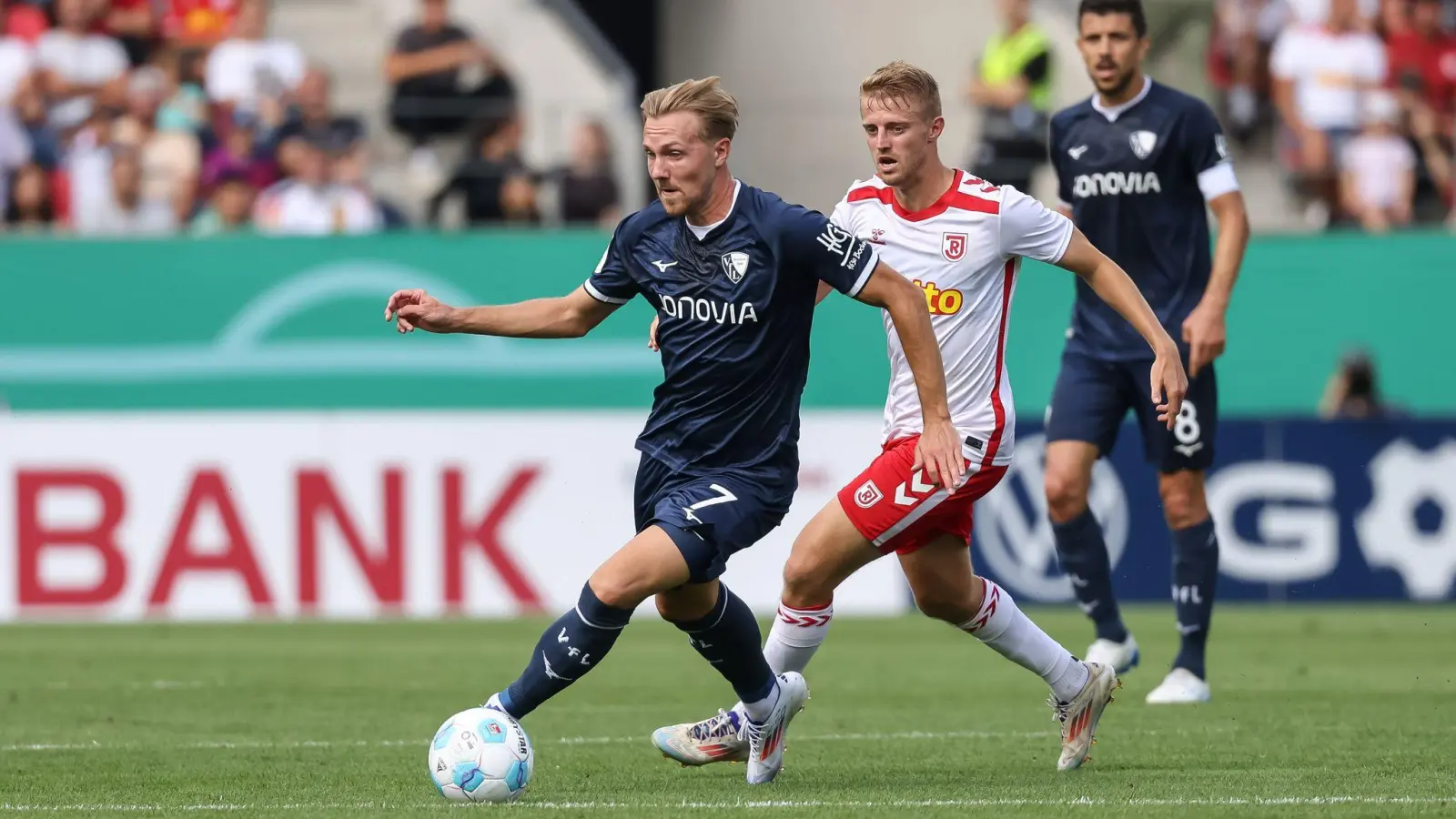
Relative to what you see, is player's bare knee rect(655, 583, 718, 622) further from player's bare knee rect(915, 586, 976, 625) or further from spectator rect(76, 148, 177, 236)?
spectator rect(76, 148, 177, 236)

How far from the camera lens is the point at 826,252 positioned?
642cm

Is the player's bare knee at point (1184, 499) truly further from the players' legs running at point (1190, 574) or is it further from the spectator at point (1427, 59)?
the spectator at point (1427, 59)

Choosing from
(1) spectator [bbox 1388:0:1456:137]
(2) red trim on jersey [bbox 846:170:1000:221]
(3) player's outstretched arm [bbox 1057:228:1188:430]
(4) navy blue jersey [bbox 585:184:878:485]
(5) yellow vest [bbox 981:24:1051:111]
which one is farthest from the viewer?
(1) spectator [bbox 1388:0:1456:137]

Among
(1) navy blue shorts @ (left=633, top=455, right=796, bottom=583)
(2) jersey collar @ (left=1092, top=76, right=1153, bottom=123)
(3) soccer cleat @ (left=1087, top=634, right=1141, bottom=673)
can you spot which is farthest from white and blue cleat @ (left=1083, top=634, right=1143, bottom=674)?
(1) navy blue shorts @ (left=633, top=455, right=796, bottom=583)

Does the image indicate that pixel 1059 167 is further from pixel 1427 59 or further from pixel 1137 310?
pixel 1427 59

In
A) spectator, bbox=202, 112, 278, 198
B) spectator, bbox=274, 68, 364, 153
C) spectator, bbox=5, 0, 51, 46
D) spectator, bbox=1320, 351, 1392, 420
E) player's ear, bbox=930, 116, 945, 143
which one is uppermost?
player's ear, bbox=930, 116, 945, 143

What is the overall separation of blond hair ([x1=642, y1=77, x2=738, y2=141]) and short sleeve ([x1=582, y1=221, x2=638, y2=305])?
448 millimetres

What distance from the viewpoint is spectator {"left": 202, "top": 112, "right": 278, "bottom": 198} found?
17.1m

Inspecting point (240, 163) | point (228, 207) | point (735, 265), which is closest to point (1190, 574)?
point (735, 265)

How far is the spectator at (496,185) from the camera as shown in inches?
679

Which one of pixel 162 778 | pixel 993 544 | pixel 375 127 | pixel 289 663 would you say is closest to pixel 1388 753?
pixel 162 778

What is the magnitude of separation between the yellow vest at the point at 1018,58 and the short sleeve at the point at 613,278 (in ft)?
36.0

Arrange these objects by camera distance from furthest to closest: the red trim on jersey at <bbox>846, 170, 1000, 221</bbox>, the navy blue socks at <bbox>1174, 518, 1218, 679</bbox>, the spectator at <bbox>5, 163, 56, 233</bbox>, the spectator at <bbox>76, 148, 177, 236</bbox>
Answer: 1. the spectator at <bbox>76, 148, 177, 236</bbox>
2. the spectator at <bbox>5, 163, 56, 233</bbox>
3. the navy blue socks at <bbox>1174, 518, 1218, 679</bbox>
4. the red trim on jersey at <bbox>846, 170, 1000, 221</bbox>

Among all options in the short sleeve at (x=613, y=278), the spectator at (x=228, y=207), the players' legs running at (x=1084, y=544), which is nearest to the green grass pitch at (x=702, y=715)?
the players' legs running at (x=1084, y=544)
